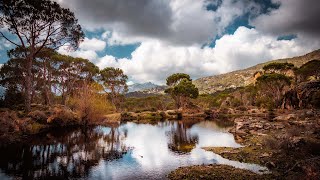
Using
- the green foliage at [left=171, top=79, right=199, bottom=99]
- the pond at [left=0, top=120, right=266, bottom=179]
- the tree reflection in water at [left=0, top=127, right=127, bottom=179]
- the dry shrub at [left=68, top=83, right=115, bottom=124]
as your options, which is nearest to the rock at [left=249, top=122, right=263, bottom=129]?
the pond at [left=0, top=120, right=266, bottom=179]

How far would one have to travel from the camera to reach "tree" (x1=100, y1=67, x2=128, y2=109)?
4173 inches

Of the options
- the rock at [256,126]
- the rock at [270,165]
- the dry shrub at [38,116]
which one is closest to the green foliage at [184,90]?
the rock at [256,126]

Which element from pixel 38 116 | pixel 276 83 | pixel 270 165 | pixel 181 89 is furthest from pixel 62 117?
pixel 276 83

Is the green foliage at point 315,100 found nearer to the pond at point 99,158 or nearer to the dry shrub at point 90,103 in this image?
the pond at point 99,158

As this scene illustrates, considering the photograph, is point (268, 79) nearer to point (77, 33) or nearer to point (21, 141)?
point (77, 33)

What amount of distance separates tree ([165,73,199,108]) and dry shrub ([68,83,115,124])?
50.7 metres

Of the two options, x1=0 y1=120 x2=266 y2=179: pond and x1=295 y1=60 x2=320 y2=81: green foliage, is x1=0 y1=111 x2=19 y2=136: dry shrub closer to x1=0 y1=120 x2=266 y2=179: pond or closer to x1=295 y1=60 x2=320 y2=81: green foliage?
x1=0 y1=120 x2=266 y2=179: pond

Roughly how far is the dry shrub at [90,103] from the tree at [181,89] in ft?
166

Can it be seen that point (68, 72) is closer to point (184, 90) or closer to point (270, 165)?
point (184, 90)

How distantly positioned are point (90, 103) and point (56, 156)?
2599cm

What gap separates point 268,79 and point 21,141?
8630cm

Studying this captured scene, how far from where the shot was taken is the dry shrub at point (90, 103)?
5362 centimetres

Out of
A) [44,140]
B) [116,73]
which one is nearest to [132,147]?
[44,140]

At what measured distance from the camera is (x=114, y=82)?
10788 cm
